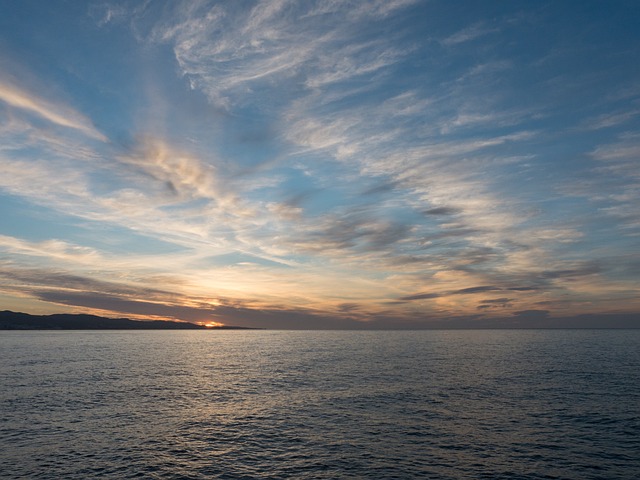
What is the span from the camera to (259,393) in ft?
260

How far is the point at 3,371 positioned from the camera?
348ft

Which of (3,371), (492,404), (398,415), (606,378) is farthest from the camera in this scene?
(3,371)

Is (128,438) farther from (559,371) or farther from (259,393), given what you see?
(559,371)

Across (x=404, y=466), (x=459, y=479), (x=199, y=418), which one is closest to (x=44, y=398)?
(x=199, y=418)

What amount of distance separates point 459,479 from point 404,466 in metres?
5.30

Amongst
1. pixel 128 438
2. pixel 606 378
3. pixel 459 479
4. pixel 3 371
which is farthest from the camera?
pixel 3 371

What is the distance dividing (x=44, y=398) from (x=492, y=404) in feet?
241

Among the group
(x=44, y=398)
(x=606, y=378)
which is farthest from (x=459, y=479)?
(x=606, y=378)

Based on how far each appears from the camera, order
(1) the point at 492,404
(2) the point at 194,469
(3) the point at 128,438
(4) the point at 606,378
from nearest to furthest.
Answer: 1. (2) the point at 194,469
2. (3) the point at 128,438
3. (1) the point at 492,404
4. (4) the point at 606,378

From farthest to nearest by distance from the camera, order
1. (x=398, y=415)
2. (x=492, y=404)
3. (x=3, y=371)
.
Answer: (x=3, y=371), (x=492, y=404), (x=398, y=415)

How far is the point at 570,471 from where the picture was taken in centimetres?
3925

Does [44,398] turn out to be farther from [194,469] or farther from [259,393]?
[194,469]

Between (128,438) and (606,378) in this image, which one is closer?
(128,438)

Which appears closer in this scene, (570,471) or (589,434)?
(570,471)
